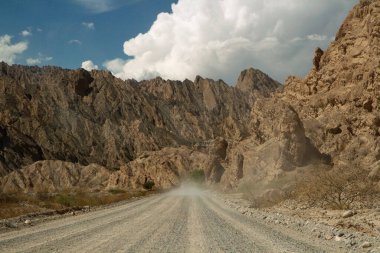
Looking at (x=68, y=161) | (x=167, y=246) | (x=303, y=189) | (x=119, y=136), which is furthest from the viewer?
(x=119, y=136)

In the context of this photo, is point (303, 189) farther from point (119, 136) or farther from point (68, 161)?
point (119, 136)

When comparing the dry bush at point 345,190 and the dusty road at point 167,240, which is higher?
the dry bush at point 345,190

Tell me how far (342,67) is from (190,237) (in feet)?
144

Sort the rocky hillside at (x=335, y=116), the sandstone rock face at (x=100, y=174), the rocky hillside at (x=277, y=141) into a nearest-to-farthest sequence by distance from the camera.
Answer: the rocky hillside at (x=335, y=116)
the rocky hillside at (x=277, y=141)
the sandstone rock face at (x=100, y=174)

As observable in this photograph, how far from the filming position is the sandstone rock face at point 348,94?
41.9 meters

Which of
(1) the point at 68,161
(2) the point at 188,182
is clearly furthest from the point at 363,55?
(1) the point at 68,161

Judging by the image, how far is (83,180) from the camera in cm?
14550

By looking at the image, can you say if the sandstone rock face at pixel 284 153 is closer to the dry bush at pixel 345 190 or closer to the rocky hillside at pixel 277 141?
the rocky hillside at pixel 277 141

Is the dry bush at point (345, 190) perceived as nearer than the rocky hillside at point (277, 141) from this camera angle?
Yes

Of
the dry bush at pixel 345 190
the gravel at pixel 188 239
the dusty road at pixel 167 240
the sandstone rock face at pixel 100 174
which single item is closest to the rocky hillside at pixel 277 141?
the sandstone rock face at pixel 100 174

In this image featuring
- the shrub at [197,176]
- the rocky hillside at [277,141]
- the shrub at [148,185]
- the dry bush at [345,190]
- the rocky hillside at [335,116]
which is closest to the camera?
the dry bush at [345,190]

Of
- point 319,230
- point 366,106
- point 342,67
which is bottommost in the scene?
point 319,230

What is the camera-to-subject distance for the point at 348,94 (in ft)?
163

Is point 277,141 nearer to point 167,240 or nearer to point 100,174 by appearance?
point 167,240
